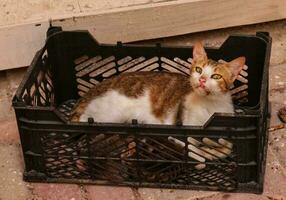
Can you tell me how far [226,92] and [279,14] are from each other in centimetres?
82

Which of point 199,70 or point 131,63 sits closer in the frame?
point 199,70

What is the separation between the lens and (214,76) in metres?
2.04

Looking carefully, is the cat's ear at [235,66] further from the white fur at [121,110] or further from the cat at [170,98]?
the white fur at [121,110]

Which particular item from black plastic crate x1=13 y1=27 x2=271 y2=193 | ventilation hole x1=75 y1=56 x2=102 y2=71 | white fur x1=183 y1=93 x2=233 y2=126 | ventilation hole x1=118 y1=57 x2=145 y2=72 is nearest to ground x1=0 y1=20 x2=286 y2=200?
black plastic crate x1=13 y1=27 x2=271 y2=193

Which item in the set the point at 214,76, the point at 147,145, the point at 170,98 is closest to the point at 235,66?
the point at 214,76

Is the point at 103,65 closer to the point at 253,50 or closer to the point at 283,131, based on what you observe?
the point at 253,50

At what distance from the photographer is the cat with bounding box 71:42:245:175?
6.70 ft

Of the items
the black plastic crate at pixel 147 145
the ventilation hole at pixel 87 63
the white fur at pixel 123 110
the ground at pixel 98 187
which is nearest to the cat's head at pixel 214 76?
the black plastic crate at pixel 147 145

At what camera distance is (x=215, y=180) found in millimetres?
2078

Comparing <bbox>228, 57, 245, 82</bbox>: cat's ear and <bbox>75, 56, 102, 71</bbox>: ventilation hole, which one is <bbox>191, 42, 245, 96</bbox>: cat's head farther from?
<bbox>75, 56, 102, 71</bbox>: ventilation hole

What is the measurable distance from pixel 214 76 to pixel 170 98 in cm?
23

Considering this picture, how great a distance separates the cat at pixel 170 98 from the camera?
2.04m

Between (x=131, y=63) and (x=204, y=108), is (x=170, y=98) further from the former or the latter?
(x=131, y=63)

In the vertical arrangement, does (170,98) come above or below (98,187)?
above
